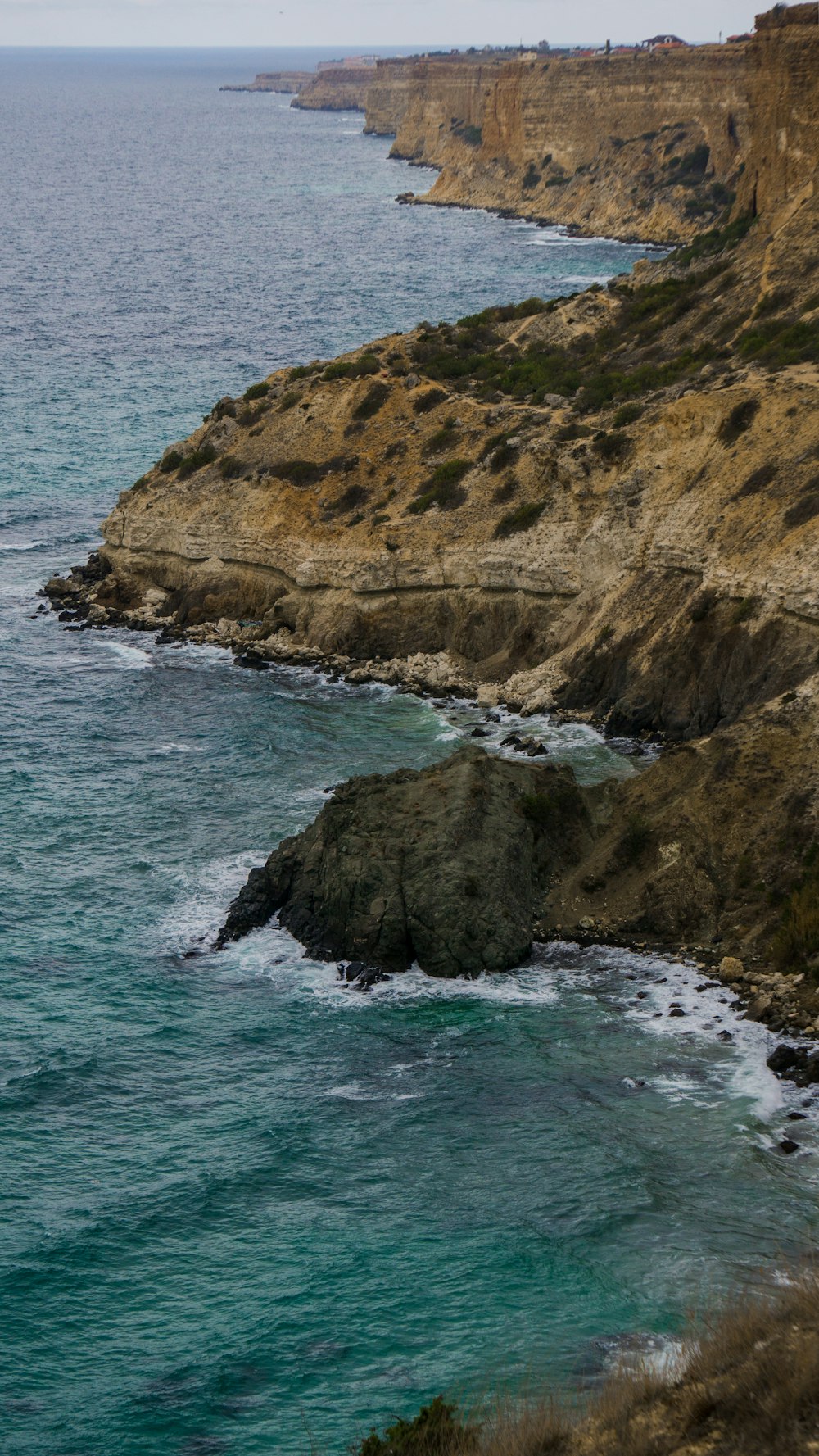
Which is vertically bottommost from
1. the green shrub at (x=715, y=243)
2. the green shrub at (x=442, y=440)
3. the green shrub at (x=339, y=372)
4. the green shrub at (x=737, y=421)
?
the green shrub at (x=442, y=440)

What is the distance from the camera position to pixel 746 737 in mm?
48031

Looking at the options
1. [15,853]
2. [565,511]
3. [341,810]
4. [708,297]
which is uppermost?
[708,297]

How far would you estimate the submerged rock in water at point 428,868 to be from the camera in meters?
44.8

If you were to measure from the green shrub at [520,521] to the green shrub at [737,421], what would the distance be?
8.29 meters

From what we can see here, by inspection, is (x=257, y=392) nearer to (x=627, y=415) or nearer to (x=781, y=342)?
(x=627, y=415)

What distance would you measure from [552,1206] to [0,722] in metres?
36.8

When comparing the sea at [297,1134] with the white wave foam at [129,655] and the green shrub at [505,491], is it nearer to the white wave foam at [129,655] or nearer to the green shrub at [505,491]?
the white wave foam at [129,655]

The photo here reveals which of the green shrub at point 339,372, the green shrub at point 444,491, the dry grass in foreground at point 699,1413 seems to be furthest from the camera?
the green shrub at point 339,372

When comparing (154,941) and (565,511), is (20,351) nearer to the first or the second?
(565,511)

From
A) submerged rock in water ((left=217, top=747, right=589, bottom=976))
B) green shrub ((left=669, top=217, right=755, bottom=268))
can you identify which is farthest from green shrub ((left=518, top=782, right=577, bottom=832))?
green shrub ((left=669, top=217, right=755, bottom=268))

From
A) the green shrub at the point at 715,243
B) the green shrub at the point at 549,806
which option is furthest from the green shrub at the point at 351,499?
the green shrub at the point at 715,243

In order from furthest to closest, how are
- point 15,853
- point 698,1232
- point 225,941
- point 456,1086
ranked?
point 15,853 < point 225,941 < point 456,1086 < point 698,1232

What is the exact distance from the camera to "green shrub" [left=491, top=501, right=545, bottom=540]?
68000 mm

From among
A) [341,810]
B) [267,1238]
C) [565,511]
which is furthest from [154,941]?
[565,511]
